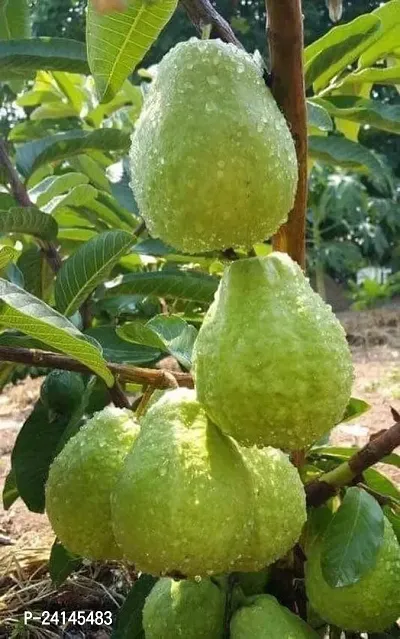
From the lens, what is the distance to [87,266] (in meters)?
0.98

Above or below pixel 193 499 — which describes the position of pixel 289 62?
above

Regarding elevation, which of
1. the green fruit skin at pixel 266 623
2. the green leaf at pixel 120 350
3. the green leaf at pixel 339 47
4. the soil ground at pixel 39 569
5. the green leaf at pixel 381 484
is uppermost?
the green leaf at pixel 339 47

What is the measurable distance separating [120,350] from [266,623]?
336 mm

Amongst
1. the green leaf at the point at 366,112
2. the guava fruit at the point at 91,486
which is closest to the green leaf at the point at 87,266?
the guava fruit at the point at 91,486

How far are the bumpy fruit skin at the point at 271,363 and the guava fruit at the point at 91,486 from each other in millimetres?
127

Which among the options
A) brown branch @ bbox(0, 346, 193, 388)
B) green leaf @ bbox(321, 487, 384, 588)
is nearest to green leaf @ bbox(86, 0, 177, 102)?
brown branch @ bbox(0, 346, 193, 388)

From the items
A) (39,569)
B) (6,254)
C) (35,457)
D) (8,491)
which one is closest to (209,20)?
(6,254)

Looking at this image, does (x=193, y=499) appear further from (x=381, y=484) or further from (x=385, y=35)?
(x=385, y=35)

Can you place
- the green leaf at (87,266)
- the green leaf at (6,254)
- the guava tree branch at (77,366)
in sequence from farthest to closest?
1. the green leaf at (87,266)
2. the guava tree branch at (77,366)
3. the green leaf at (6,254)

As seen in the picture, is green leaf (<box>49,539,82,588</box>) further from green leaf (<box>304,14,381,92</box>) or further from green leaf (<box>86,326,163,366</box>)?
green leaf (<box>304,14,381,92</box>)

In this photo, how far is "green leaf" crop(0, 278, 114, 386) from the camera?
67 cm

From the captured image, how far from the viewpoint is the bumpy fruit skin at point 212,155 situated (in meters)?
0.59

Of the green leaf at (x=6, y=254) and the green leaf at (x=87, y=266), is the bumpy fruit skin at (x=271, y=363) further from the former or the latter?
the green leaf at (x=87, y=266)

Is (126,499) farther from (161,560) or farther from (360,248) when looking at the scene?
(360,248)
